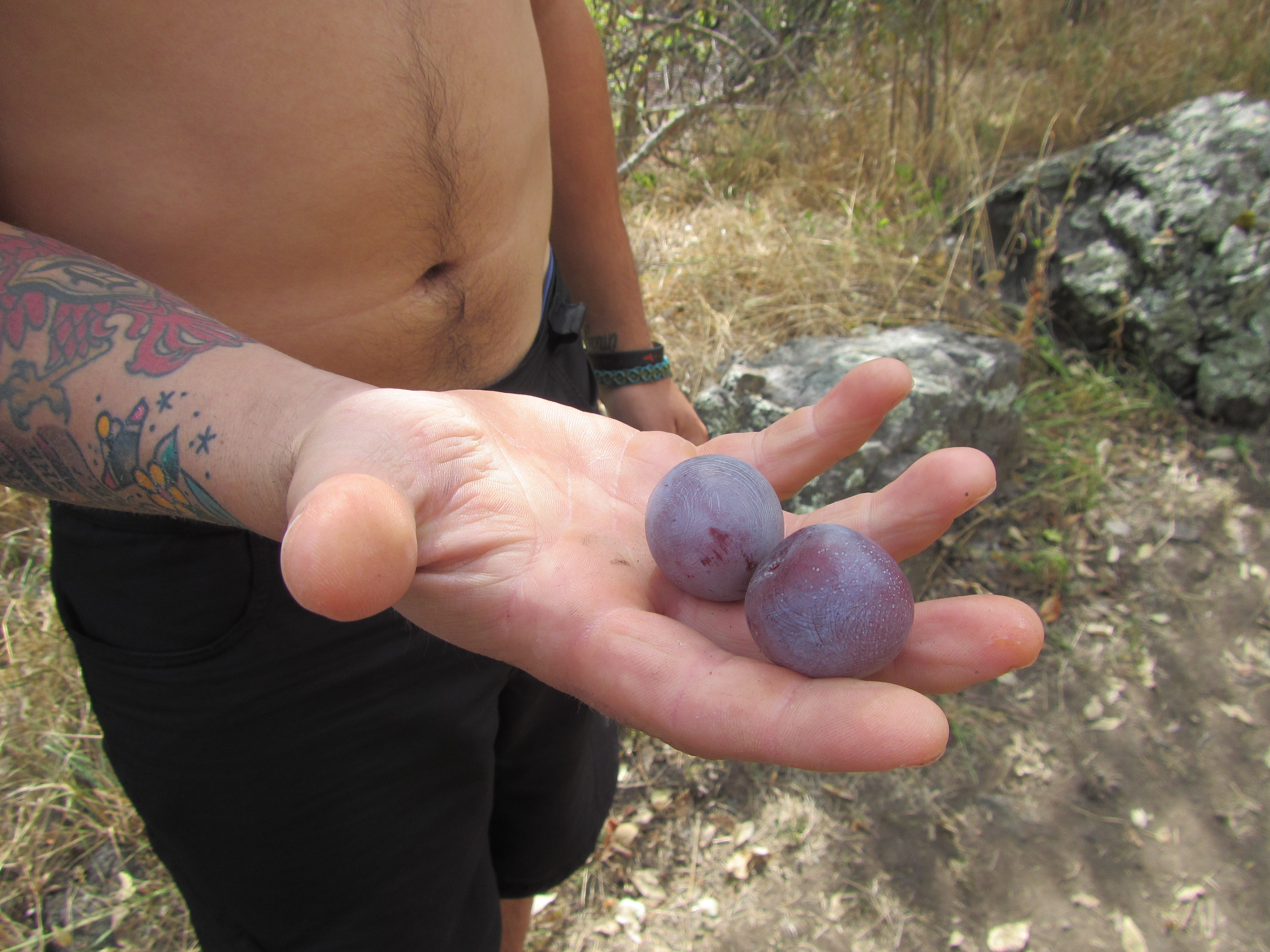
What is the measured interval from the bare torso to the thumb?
660 mm

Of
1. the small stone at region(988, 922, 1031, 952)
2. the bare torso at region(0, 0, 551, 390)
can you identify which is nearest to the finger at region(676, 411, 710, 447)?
the bare torso at region(0, 0, 551, 390)

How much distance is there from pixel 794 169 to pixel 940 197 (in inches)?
36.6

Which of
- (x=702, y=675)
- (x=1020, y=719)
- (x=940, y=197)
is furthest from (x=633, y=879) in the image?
(x=940, y=197)

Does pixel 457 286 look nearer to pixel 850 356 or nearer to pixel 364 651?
pixel 364 651

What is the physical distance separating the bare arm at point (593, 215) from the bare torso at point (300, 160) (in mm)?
330

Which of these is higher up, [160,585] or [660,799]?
[160,585]

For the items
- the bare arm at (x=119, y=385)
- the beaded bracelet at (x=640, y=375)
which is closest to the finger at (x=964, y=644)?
the bare arm at (x=119, y=385)

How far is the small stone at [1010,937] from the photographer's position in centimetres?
222

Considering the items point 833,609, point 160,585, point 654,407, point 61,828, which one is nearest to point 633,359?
point 654,407

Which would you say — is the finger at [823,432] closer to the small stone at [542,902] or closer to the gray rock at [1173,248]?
the small stone at [542,902]

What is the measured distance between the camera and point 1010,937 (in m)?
2.24

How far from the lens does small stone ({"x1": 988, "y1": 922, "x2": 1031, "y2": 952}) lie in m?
2.22

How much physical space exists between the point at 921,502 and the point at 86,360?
1237 millimetres

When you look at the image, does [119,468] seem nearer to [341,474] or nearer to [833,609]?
[341,474]
